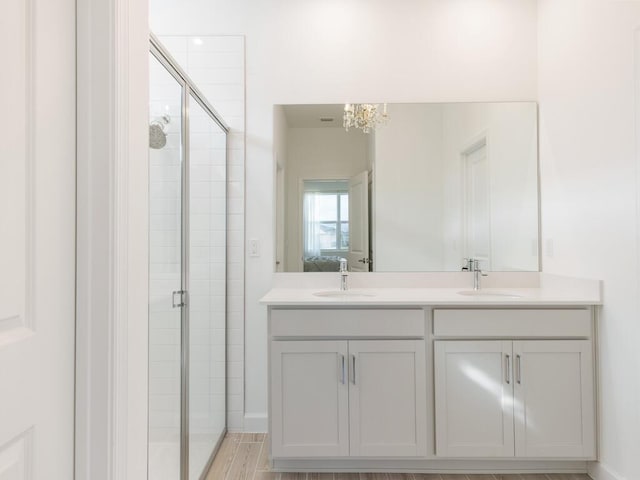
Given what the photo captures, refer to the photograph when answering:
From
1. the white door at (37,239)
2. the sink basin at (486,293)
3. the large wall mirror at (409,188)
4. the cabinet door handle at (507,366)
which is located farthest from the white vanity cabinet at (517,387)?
the white door at (37,239)

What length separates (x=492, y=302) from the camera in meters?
2.00

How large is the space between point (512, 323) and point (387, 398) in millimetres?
717

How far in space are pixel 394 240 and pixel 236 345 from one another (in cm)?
118

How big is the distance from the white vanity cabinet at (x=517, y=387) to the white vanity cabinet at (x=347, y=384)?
14 cm

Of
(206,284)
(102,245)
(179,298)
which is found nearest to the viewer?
(102,245)

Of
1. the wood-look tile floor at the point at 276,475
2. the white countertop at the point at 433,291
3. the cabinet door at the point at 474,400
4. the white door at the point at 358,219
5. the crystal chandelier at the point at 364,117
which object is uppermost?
the crystal chandelier at the point at 364,117

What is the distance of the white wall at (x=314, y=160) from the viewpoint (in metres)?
2.61

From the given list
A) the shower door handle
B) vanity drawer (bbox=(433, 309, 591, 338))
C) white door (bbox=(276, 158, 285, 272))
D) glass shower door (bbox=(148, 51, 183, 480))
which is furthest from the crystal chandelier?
the shower door handle

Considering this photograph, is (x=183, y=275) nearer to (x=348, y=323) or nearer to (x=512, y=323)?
(x=348, y=323)

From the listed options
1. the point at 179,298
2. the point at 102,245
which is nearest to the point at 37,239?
the point at 102,245

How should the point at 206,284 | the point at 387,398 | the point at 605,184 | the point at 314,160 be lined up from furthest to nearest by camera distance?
the point at 314,160 → the point at 206,284 → the point at 387,398 → the point at 605,184

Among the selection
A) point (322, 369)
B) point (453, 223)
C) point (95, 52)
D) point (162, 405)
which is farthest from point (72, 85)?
point (453, 223)

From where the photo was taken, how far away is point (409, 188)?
103 inches

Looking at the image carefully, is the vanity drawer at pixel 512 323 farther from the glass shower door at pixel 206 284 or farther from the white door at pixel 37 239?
the white door at pixel 37 239
